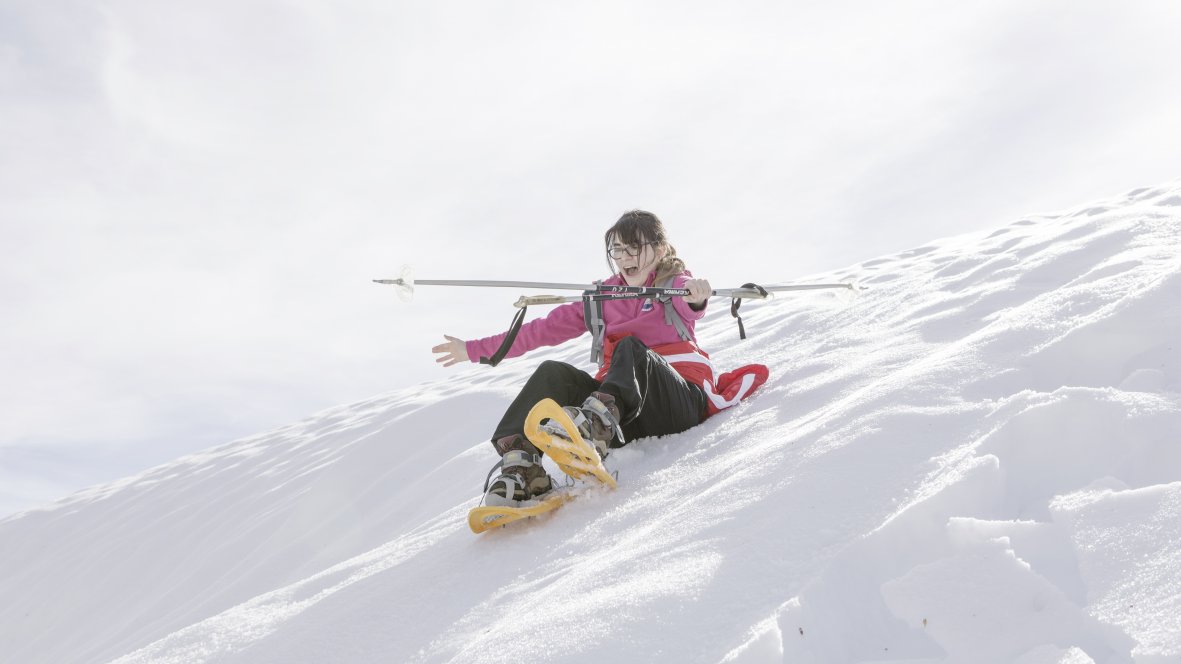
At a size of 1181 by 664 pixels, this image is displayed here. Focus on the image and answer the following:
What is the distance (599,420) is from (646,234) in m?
1.05

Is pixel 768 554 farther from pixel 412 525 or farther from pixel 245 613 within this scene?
pixel 412 525

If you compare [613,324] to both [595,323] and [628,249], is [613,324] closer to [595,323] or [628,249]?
[595,323]

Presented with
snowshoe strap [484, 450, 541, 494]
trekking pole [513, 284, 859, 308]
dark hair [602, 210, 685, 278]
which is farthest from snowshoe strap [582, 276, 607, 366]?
snowshoe strap [484, 450, 541, 494]

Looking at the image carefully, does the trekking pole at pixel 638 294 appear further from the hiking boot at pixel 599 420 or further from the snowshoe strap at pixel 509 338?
the hiking boot at pixel 599 420

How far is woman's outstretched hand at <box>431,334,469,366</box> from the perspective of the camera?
11.6 ft

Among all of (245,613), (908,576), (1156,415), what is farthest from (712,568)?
(245,613)

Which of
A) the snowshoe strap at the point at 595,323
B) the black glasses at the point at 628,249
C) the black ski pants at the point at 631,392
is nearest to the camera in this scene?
the black ski pants at the point at 631,392

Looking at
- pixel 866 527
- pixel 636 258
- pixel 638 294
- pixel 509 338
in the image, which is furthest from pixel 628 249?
pixel 866 527

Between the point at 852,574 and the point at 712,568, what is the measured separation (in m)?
0.29

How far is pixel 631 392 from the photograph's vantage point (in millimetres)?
3031

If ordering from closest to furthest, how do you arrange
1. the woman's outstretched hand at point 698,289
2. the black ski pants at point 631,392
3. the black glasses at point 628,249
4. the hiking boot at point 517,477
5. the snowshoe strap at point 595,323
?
1. the hiking boot at point 517,477
2. the black ski pants at point 631,392
3. the woman's outstretched hand at point 698,289
4. the snowshoe strap at point 595,323
5. the black glasses at point 628,249

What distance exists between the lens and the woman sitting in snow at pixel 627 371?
2.93 meters

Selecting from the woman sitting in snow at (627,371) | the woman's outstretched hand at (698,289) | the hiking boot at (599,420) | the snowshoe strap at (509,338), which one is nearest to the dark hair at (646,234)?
the woman sitting in snow at (627,371)

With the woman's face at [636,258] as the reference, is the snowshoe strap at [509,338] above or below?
below
